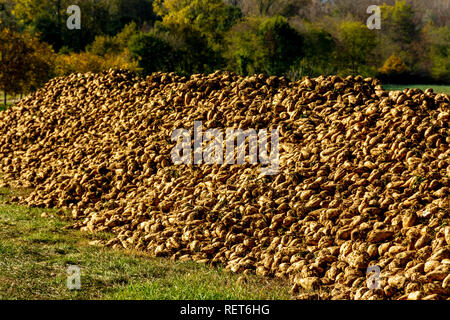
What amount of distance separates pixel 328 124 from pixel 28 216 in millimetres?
4150

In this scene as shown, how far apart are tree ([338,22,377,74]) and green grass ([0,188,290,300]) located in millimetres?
31318

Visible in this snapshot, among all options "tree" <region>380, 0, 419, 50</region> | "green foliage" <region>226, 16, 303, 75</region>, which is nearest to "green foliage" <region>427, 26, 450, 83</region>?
"tree" <region>380, 0, 419, 50</region>

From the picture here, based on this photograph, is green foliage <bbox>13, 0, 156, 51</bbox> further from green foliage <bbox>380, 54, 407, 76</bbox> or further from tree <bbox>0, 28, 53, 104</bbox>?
green foliage <bbox>380, 54, 407, 76</bbox>

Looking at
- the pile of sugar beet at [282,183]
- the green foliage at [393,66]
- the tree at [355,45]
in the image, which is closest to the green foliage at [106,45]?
the tree at [355,45]

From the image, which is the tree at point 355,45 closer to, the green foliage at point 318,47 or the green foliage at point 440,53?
the green foliage at point 318,47

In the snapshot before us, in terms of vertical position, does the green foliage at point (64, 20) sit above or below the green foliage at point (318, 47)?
above

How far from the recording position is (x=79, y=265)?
16.7 ft

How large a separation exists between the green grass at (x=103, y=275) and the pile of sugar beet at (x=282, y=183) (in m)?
0.26

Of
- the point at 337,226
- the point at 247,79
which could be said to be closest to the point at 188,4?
the point at 247,79

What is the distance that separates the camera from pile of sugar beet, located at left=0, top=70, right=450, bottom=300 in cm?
466

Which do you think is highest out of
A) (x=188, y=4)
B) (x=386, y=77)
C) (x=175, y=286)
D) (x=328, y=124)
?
(x=188, y=4)

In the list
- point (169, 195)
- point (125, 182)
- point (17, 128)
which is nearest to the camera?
point (169, 195)

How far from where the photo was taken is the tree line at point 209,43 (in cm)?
2205

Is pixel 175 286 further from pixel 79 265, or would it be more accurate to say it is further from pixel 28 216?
pixel 28 216
